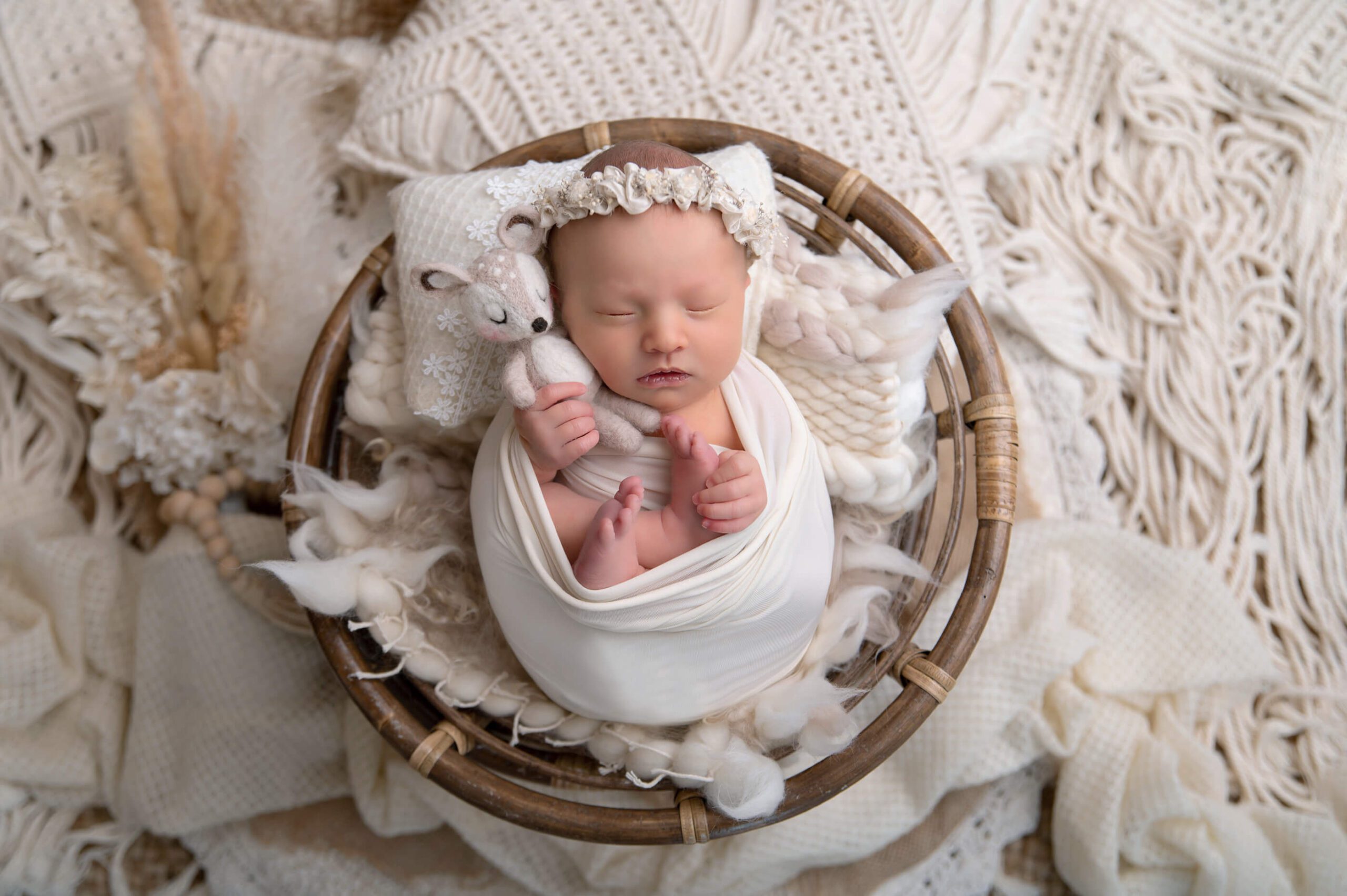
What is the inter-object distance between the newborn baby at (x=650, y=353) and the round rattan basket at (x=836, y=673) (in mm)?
247

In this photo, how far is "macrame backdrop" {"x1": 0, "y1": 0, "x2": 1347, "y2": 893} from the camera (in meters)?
1.18

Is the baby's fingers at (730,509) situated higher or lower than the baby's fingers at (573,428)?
lower

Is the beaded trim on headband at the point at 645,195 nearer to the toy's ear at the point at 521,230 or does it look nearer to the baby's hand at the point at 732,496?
the toy's ear at the point at 521,230

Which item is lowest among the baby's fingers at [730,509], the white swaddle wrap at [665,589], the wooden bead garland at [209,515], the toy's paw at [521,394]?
the wooden bead garland at [209,515]

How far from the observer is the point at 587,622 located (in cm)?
85

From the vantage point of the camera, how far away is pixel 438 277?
87 centimetres

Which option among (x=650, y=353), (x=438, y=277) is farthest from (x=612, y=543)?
(x=438, y=277)

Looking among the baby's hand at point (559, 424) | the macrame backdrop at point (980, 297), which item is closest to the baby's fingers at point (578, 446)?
the baby's hand at point (559, 424)

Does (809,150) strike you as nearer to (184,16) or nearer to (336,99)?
(336,99)

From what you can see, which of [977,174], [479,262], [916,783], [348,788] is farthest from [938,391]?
[348,788]

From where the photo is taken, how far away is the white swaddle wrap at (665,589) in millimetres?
852

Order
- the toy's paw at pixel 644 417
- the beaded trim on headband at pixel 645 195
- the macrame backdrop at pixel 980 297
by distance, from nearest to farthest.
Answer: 1. the beaded trim on headband at pixel 645 195
2. the toy's paw at pixel 644 417
3. the macrame backdrop at pixel 980 297

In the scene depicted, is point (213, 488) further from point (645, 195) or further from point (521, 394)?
point (645, 195)

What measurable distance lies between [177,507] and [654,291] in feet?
2.57
